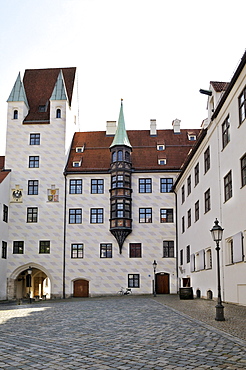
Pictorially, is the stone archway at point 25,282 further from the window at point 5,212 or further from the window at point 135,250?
the window at point 135,250

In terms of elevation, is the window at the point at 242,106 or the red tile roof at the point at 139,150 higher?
the red tile roof at the point at 139,150

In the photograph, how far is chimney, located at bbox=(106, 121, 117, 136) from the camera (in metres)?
47.3

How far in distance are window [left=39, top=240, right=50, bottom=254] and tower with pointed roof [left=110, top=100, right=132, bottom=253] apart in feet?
19.5

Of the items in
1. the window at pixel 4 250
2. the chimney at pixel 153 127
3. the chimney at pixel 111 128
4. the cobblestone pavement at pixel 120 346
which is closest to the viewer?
the cobblestone pavement at pixel 120 346

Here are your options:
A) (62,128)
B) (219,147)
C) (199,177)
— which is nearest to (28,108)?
(62,128)

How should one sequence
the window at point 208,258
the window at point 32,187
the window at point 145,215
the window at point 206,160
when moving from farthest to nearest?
the window at point 32,187
the window at point 145,215
the window at point 206,160
the window at point 208,258

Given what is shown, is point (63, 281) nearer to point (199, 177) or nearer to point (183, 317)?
point (199, 177)

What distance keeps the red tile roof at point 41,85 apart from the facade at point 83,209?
834 millimetres

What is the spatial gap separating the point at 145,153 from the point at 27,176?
11.4 m

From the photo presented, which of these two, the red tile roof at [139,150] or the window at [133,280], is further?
the red tile roof at [139,150]

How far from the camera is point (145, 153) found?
44.3m

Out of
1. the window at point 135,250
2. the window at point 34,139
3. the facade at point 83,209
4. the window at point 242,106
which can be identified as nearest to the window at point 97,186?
the facade at point 83,209

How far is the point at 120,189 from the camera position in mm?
A: 41344

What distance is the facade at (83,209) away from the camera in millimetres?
40906
